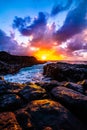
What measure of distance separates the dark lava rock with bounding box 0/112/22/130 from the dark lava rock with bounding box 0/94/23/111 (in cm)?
22

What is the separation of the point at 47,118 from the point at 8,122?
71cm

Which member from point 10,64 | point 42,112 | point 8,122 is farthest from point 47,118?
point 10,64

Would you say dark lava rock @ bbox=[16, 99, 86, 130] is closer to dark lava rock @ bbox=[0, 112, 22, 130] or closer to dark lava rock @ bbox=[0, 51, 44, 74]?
dark lava rock @ bbox=[0, 112, 22, 130]

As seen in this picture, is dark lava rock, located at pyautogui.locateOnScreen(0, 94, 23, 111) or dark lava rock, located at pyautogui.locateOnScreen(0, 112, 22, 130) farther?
dark lava rock, located at pyautogui.locateOnScreen(0, 94, 23, 111)

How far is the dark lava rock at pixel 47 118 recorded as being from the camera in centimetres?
246

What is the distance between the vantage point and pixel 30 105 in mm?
3195

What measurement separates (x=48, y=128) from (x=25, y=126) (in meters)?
0.40

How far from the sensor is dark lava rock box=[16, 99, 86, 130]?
2.46 meters

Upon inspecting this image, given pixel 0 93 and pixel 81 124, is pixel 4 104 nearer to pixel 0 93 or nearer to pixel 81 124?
pixel 0 93

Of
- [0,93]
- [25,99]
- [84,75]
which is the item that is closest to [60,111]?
[25,99]

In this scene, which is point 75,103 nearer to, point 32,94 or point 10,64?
point 32,94

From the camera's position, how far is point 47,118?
8.71 ft

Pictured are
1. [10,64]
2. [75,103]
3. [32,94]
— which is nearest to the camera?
[75,103]

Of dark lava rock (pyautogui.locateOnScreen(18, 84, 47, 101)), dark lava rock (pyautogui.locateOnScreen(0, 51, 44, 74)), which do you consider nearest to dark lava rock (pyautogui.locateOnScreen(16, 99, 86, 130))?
dark lava rock (pyautogui.locateOnScreen(18, 84, 47, 101))
